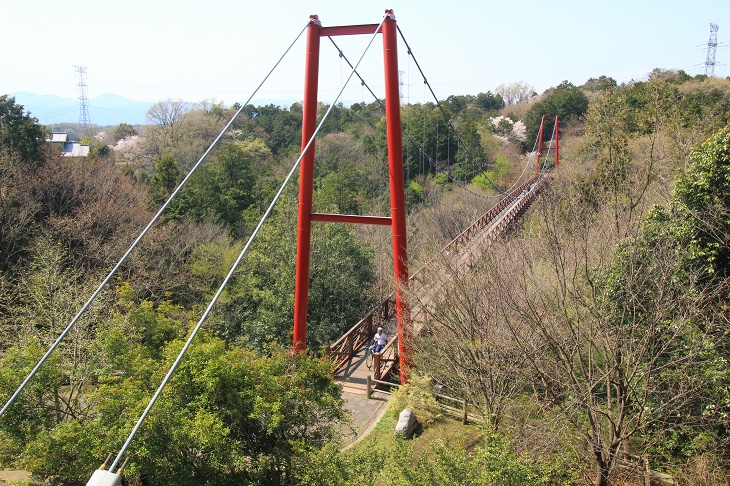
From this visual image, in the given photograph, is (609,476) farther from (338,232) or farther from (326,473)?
(338,232)

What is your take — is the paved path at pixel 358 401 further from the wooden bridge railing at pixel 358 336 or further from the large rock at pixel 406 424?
the large rock at pixel 406 424

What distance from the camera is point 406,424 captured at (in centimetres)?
890

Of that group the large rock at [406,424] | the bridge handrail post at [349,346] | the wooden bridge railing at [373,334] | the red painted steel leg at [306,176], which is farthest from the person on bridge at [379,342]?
the large rock at [406,424]

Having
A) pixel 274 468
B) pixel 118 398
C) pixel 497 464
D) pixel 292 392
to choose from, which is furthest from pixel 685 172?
pixel 118 398

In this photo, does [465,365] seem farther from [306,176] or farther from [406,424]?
[306,176]

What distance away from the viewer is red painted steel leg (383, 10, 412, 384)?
399 inches

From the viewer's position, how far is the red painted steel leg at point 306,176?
10.3 m

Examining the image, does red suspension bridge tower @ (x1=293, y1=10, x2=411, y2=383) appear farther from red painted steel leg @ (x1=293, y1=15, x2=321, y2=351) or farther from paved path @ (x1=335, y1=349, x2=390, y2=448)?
paved path @ (x1=335, y1=349, x2=390, y2=448)

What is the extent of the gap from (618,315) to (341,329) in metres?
7.49

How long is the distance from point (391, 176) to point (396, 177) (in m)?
0.10

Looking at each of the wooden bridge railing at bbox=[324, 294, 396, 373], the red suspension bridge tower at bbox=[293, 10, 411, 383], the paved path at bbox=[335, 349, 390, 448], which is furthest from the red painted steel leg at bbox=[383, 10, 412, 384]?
the wooden bridge railing at bbox=[324, 294, 396, 373]

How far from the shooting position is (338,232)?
1486 cm

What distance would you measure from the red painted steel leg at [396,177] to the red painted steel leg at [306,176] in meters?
1.37

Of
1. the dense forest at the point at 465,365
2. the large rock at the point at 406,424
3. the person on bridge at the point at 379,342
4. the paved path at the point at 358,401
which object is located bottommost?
the paved path at the point at 358,401
